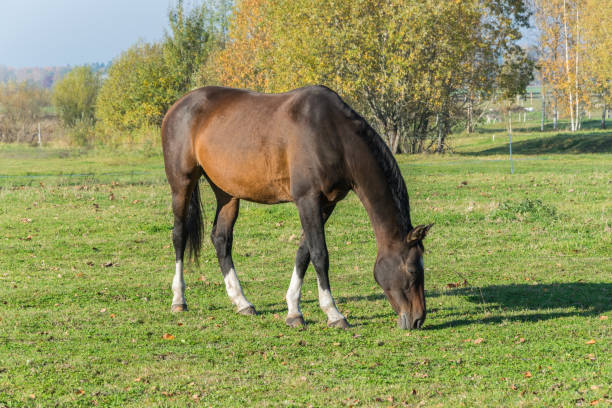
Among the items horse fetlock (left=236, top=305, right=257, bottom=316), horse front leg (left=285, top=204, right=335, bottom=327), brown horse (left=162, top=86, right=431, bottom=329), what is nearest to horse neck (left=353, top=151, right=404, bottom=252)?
brown horse (left=162, top=86, right=431, bottom=329)

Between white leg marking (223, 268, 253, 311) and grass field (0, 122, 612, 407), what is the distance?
0.51 feet

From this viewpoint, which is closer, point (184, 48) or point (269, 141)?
point (269, 141)

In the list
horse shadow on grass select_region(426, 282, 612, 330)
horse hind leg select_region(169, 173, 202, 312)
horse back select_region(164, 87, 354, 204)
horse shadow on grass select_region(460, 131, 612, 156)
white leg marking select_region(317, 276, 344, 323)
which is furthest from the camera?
horse shadow on grass select_region(460, 131, 612, 156)

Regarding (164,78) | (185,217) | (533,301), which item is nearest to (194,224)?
(185,217)

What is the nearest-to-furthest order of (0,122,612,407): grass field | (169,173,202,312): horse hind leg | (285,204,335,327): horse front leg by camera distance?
(0,122,612,407): grass field, (285,204,335,327): horse front leg, (169,173,202,312): horse hind leg

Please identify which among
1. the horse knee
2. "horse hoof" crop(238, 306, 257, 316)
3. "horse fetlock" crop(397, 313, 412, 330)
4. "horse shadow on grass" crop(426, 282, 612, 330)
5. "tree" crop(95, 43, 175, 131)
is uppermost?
"tree" crop(95, 43, 175, 131)

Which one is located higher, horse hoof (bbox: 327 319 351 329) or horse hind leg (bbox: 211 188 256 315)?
horse hind leg (bbox: 211 188 256 315)

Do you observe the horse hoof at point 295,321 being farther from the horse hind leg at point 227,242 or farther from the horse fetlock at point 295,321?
the horse hind leg at point 227,242

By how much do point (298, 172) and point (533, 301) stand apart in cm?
337

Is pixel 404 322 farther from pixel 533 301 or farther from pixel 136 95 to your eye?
pixel 136 95

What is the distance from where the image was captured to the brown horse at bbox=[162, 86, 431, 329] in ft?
21.9

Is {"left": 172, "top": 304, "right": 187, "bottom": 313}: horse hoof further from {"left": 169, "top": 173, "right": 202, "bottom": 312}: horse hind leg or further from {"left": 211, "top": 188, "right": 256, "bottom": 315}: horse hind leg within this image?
{"left": 211, "top": 188, "right": 256, "bottom": 315}: horse hind leg

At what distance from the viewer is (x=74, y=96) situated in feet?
212

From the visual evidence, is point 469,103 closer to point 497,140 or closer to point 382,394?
point 497,140
